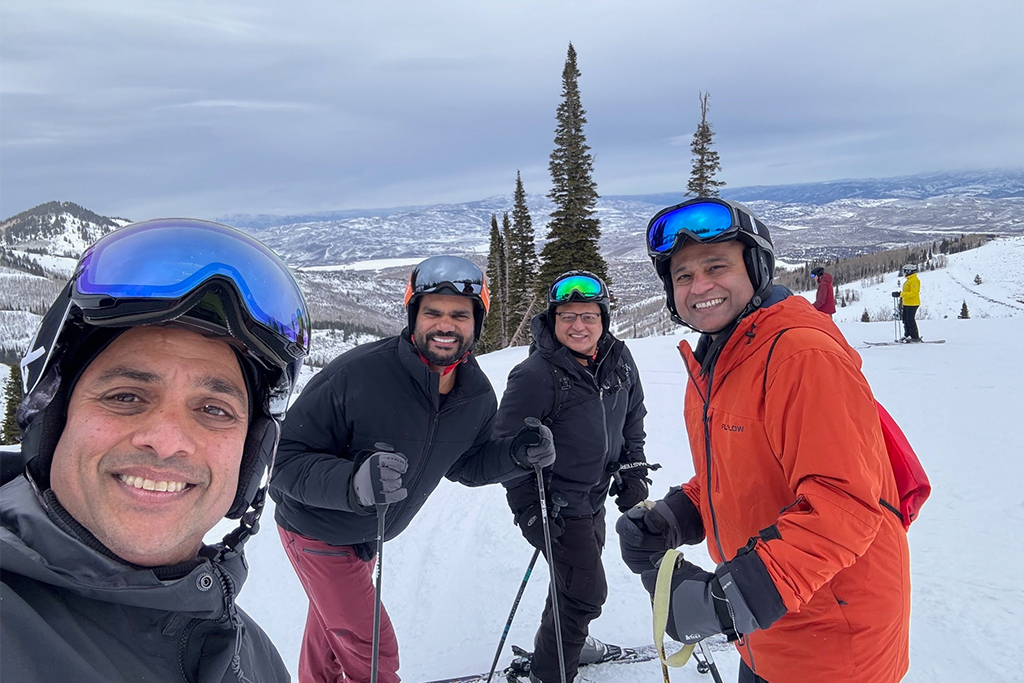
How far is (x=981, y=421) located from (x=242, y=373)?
10524 mm

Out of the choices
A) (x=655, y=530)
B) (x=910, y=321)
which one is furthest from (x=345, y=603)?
(x=910, y=321)

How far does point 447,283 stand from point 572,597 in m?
2.20

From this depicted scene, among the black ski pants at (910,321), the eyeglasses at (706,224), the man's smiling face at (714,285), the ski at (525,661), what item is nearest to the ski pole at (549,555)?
the ski at (525,661)

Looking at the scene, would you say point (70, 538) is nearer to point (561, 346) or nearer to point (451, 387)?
point (451, 387)

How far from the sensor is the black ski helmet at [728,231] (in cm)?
218

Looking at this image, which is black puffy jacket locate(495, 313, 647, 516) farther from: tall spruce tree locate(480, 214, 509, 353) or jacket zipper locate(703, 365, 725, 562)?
tall spruce tree locate(480, 214, 509, 353)

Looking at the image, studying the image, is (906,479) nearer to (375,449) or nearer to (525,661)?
(375,449)

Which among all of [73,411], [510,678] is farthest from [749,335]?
[510,678]

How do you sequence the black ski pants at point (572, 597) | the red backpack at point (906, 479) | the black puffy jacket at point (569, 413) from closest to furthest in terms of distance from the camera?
the red backpack at point (906, 479) → the black ski pants at point (572, 597) → the black puffy jacket at point (569, 413)

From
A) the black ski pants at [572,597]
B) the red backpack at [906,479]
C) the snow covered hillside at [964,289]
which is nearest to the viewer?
the red backpack at [906,479]

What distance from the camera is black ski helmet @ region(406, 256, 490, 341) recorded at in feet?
10.7

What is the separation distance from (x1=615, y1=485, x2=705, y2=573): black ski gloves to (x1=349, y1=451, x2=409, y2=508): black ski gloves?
109 centimetres

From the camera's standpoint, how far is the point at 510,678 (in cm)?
364

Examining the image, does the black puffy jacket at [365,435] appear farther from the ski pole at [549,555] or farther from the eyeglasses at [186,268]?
the eyeglasses at [186,268]
